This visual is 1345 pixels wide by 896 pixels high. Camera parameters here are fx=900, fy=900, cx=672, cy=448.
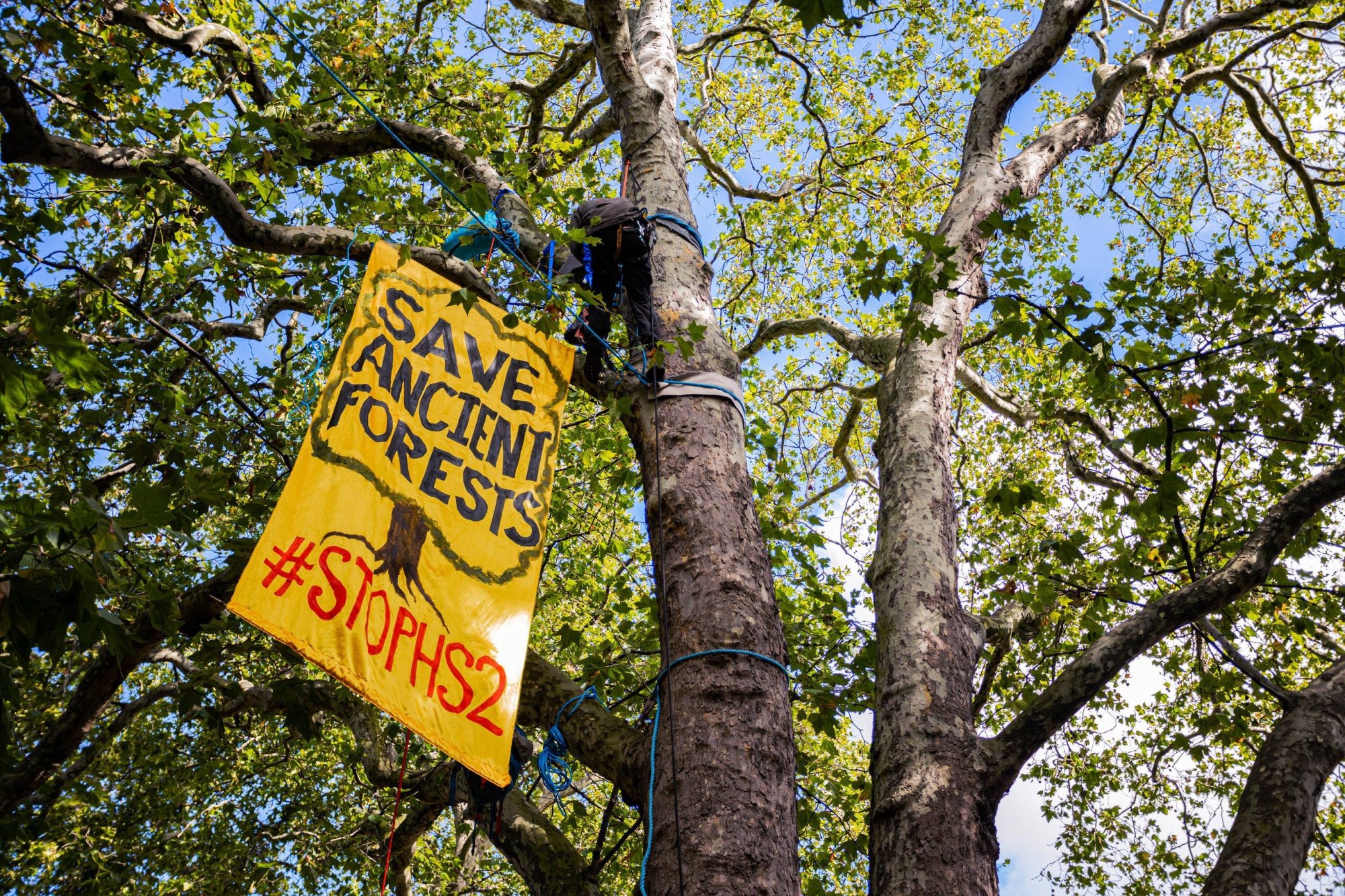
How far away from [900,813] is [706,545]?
103cm

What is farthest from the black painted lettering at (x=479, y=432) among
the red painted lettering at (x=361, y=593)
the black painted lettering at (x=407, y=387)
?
the red painted lettering at (x=361, y=593)

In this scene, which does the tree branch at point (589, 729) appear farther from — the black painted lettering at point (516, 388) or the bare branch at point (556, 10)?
the bare branch at point (556, 10)

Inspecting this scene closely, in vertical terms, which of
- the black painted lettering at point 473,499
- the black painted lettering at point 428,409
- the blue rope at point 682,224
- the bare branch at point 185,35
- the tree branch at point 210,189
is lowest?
the black painted lettering at point 473,499

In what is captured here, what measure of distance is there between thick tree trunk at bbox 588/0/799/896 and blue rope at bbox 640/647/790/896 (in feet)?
0.06

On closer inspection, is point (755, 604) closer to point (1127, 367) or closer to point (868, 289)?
point (868, 289)

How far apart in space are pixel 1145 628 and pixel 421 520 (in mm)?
2527

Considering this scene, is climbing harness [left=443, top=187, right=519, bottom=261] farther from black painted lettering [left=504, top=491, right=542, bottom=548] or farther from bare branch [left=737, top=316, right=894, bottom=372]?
bare branch [left=737, top=316, right=894, bottom=372]

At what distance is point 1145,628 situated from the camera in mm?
3152

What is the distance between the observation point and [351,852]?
839 centimetres

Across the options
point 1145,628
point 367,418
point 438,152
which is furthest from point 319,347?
point 1145,628

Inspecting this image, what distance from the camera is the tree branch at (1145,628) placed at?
2912 mm

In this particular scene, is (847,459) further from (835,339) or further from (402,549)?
(402,549)

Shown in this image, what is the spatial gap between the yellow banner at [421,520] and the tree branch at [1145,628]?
5.28 feet

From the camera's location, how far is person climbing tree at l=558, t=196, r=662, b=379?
393 centimetres
